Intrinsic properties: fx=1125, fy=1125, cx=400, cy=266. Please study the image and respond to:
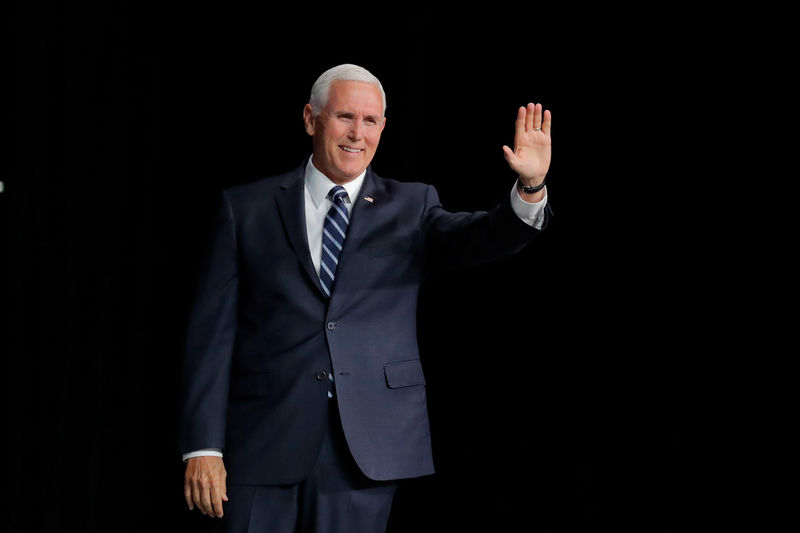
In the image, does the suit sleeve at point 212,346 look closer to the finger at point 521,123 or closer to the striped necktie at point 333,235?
the striped necktie at point 333,235

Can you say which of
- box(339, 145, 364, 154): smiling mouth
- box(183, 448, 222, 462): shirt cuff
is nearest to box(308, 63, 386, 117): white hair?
box(339, 145, 364, 154): smiling mouth

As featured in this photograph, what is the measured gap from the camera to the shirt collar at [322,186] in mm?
2516

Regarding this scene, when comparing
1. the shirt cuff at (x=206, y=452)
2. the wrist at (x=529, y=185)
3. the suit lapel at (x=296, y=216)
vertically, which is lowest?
the shirt cuff at (x=206, y=452)

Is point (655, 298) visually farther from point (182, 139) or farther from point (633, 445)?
point (182, 139)

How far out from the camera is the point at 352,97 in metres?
2.48

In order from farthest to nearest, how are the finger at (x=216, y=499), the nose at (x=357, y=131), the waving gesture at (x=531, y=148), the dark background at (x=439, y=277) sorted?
the dark background at (x=439, y=277), the nose at (x=357, y=131), the finger at (x=216, y=499), the waving gesture at (x=531, y=148)

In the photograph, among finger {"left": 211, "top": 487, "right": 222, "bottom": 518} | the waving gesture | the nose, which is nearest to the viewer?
the waving gesture

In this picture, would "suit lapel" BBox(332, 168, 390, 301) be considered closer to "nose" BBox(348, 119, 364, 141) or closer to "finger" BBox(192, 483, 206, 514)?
"nose" BBox(348, 119, 364, 141)

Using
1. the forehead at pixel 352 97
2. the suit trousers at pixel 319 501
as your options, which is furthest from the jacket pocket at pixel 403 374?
the forehead at pixel 352 97

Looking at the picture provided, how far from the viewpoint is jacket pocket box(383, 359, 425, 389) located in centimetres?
242

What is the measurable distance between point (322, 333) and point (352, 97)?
0.53 meters

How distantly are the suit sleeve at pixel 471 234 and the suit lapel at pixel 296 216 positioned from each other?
0.27 metres

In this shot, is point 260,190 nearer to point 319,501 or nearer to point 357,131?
point 357,131

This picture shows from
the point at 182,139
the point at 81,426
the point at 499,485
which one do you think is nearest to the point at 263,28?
the point at 182,139
